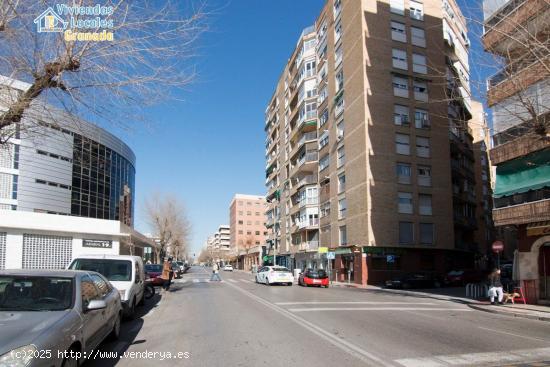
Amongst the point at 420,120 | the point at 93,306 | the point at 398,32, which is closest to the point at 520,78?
the point at 93,306

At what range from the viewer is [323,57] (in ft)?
172

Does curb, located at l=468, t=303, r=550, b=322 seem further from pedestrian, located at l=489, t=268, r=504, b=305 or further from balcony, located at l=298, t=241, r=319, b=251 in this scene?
balcony, located at l=298, t=241, r=319, b=251

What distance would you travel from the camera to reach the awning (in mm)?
19188

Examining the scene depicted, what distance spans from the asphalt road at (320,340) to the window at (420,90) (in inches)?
1251

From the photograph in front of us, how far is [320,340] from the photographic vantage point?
362 inches

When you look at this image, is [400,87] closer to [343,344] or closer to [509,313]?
[509,313]

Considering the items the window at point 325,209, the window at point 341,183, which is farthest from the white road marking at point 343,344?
the window at point 325,209

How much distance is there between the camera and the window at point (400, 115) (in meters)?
41.6

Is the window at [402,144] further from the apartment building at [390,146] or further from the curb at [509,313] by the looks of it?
the curb at [509,313]

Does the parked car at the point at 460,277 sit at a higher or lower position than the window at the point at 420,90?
lower

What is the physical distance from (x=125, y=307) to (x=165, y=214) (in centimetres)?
5980

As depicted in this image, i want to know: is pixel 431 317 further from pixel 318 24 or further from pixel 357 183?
pixel 318 24

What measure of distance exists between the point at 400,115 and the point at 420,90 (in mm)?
3628

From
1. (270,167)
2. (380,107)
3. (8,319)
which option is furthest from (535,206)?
(270,167)
